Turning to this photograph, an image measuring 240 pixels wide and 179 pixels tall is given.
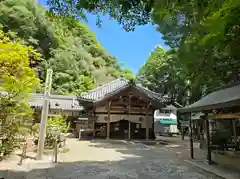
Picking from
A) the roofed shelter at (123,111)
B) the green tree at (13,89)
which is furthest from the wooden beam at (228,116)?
the roofed shelter at (123,111)

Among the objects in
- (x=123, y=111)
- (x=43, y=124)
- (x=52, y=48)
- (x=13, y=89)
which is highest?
(x=52, y=48)

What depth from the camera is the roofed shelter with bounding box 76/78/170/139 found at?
15.9 metres

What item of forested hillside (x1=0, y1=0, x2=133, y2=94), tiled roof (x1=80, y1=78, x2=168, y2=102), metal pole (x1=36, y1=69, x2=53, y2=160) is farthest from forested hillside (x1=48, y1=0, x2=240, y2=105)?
forested hillside (x1=0, y1=0, x2=133, y2=94)

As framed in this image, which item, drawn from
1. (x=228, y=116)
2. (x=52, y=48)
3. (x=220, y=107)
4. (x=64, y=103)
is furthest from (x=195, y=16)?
(x=52, y=48)

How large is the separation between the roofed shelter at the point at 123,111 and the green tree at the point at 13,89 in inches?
318

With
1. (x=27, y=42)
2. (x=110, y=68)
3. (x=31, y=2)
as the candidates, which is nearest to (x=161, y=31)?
(x=27, y=42)

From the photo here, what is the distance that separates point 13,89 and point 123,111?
10708mm

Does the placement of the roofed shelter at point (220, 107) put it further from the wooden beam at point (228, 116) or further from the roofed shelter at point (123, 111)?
the roofed shelter at point (123, 111)

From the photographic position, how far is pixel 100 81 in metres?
35.8

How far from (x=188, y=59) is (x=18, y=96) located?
247 inches

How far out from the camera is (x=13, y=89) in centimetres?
699

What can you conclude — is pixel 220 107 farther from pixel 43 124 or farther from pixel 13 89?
pixel 13 89

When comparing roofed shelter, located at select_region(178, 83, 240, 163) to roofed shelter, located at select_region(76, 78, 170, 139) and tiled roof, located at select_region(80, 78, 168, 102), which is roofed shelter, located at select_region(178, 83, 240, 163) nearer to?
tiled roof, located at select_region(80, 78, 168, 102)

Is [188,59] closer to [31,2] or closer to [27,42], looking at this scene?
[27,42]
